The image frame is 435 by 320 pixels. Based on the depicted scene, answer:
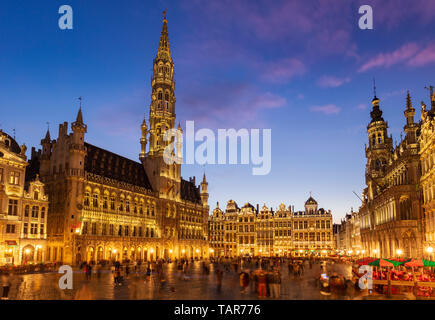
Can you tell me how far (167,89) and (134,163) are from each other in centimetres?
2402

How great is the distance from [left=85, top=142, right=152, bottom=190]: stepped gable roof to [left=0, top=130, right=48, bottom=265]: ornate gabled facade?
15607mm

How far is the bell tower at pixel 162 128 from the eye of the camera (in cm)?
8938

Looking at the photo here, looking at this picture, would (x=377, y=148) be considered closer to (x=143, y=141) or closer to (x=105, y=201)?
(x=143, y=141)

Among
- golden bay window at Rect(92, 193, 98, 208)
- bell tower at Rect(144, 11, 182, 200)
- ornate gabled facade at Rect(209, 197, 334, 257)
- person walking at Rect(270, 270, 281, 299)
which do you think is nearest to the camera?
person walking at Rect(270, 270, 281, 299)

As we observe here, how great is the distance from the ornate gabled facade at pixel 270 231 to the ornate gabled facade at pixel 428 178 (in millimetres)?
73029

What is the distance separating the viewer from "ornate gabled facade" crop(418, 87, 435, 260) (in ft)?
136

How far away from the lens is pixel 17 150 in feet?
179

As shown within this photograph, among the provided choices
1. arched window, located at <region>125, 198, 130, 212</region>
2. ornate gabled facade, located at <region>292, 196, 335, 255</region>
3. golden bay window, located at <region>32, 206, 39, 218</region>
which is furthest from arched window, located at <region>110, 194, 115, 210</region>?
ornate gabled facade, located at <region>292, 196, 335, 255</region>

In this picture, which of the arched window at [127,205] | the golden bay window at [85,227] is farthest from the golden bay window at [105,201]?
the arched window at [127,205]

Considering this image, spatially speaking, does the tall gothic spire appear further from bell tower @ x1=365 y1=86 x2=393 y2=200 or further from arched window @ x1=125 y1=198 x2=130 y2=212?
bell tower @ x1=365 y1=86 x2=393 y2=200

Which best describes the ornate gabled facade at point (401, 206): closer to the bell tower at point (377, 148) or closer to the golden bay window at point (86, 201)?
the bell tower at point (377, 148)

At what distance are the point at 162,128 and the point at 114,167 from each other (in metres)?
21.7
